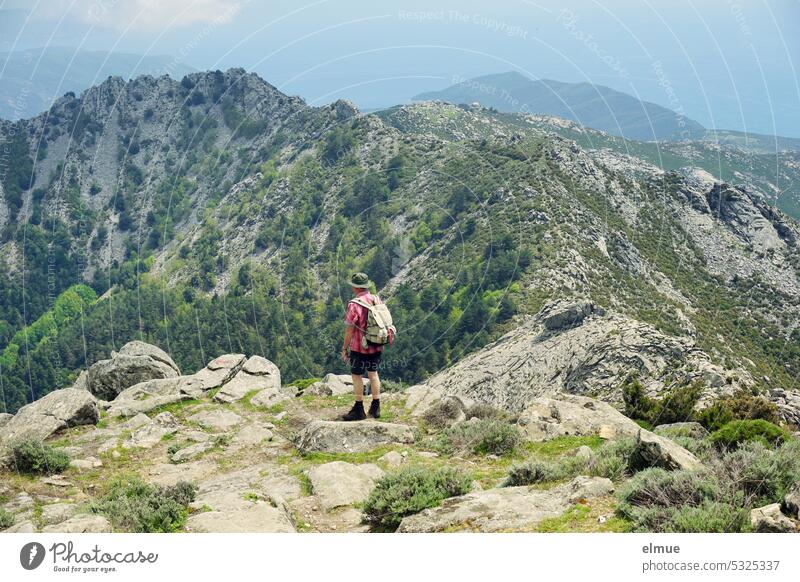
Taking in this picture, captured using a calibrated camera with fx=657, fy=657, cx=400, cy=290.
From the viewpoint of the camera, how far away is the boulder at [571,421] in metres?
17.1

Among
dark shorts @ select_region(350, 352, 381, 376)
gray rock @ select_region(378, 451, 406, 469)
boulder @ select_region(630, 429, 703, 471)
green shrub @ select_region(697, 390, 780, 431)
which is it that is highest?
dark shorts @ select_region(350, 352, 381, 376)

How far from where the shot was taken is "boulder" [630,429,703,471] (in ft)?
38.7

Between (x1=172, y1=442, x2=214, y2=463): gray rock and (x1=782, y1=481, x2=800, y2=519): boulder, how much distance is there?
13200 millimetres

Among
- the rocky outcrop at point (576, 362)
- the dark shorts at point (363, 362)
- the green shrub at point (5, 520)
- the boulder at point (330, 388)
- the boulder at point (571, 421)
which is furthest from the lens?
the rocky outcrop at point (576, 362)

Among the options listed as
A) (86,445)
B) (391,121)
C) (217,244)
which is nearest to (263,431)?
(86,445)

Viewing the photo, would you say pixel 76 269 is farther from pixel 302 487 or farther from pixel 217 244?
pixel 302 487

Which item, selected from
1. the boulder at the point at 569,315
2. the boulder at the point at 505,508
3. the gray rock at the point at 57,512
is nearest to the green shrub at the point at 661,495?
the boulder at the point at 505,508

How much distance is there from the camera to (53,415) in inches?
770

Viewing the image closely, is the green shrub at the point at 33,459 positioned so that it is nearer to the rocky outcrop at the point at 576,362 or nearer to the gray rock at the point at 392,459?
the gray rock at the point at 392,459

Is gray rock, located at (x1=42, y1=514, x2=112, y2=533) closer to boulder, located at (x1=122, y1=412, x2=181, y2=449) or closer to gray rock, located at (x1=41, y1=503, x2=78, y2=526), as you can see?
gray rock, located at (x1=41, y1=503, x2=78, y2=526)

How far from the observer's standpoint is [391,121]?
7840 inches

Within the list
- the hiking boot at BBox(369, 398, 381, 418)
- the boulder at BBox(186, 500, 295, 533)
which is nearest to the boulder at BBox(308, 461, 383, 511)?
the boulder at BBox(186, 500, 295, 533)

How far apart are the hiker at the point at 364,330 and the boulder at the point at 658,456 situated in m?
6.79
